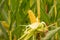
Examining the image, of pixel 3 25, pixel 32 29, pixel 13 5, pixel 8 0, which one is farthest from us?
pixel 13 5

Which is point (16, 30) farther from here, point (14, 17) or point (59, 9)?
point (59, 9)

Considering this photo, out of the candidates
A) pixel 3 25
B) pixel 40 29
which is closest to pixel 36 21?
pixel 40 29

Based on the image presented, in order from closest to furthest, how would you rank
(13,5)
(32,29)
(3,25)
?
(32,29) < (3,25) < (13,5)

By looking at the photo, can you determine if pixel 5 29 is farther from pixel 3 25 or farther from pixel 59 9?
pixel 59 9

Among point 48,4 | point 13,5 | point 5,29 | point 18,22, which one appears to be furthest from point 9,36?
point 48,4

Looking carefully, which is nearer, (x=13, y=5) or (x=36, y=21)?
(x=36, y=21)

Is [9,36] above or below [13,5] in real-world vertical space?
below

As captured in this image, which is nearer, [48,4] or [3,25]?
[3,25]

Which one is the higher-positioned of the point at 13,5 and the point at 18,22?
the point at 13,5

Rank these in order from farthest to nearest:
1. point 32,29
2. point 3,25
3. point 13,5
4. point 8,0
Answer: point 13,5, point 8,0, point 3,25, point 32,29
